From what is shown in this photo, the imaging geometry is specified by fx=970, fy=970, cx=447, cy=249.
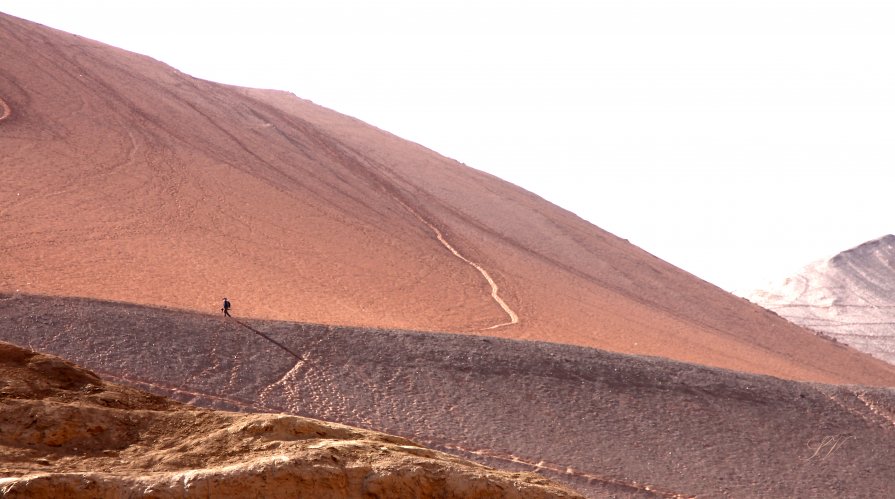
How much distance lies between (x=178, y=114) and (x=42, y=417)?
84.9ft

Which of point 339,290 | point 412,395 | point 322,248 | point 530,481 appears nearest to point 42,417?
point 530,481

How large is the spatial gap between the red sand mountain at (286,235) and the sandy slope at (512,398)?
3180 mm

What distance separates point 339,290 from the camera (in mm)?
19156

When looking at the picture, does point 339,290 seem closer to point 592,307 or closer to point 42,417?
point 592,307

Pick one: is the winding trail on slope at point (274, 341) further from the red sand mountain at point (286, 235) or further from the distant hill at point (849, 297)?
the distant hill at point (849, 297)

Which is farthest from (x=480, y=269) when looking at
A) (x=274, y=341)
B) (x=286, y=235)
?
(x=274, y=341)

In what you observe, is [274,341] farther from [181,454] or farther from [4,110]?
[4,110]

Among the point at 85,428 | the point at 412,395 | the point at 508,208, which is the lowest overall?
the point at 412,395

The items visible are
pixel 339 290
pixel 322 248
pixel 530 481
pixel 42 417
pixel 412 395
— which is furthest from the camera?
pixel 322 248

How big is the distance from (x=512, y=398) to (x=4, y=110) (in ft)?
55.5

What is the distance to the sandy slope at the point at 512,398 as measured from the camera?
10.2 m

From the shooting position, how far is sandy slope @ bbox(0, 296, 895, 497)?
33.4ft

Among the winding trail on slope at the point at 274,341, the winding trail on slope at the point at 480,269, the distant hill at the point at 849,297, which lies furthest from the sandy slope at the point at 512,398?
the distant hill at the point at 849,297

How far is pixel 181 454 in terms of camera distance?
3645 mm
